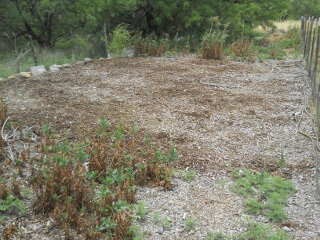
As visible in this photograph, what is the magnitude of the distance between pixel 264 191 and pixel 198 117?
2065 mm

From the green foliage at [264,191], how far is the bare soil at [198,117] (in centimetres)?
9

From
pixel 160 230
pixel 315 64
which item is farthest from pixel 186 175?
pixel 315 64

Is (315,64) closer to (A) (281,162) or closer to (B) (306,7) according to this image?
(A) (281,162)

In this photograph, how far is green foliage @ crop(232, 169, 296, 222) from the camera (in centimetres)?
314

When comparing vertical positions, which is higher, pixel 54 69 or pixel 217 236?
pixel 54 69

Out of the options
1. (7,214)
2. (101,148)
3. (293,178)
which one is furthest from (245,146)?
(7,214)

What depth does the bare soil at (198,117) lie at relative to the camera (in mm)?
3189

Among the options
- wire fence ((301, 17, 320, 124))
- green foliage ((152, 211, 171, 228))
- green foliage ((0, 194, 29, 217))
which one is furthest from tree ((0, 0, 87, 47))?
green foliage ((152, 211, 171, 228))

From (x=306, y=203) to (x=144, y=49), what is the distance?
7.38 meters

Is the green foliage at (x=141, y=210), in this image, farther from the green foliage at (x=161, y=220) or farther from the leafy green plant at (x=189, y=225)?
the leafy green plant at (x=189, y=225)

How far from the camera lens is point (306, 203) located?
10.8ft

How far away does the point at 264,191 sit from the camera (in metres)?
3.41

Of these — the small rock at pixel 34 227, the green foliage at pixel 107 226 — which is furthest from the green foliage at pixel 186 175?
the small rock at pixel 34 227

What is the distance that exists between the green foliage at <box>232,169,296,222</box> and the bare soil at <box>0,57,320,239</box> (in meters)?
0.09
